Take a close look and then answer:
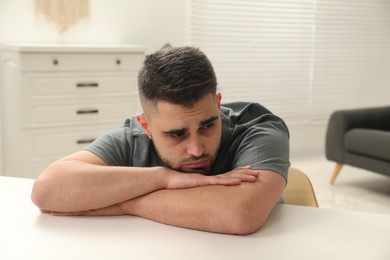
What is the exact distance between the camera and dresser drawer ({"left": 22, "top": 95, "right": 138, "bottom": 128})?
11.2 feet

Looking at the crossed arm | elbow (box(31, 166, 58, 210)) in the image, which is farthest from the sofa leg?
elbow (box(31, 166, 58, 210))

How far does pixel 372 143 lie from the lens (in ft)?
13.2

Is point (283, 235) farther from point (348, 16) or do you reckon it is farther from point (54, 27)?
point (348, 16)

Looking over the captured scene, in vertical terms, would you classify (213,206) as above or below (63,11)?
below

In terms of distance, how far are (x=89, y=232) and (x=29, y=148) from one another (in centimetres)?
241

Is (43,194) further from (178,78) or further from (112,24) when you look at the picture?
(112,24)

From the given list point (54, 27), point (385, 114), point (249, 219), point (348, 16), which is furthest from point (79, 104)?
point (348, 16)

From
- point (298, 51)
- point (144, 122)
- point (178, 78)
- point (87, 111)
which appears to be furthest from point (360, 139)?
point (178, 78)

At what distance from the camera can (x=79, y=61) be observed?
350 centimetres

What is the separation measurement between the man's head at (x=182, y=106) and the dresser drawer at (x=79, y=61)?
218cm

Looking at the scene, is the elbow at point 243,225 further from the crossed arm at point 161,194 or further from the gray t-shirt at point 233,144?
the gray t-shirt at point 233,144

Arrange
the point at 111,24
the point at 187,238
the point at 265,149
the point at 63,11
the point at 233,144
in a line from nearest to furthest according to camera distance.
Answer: the point at 187,238
the point at 265,149
the point at 233,144
the point at 63,11
the point at 111,24

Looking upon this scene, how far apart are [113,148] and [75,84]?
2126 mm

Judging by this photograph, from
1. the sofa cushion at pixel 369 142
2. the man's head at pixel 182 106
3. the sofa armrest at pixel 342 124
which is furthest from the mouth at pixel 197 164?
the sofa armrest at pixel 342 124
